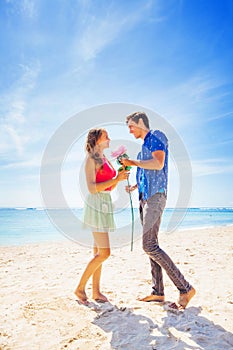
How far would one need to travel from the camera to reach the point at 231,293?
3.60 meters

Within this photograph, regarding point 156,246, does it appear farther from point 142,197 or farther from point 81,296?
point 81,296

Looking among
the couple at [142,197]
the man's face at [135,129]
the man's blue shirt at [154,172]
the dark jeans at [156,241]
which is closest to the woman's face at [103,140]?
the couple at [142,197]

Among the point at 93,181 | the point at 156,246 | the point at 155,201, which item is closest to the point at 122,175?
the point at 93,181

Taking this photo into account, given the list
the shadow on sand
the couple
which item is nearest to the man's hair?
the couple

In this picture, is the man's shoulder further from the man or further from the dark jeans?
the dark jeans

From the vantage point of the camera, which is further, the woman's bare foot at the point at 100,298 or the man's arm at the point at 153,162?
the woman's bare foot at the point at 100,298

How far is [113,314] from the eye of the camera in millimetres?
2938

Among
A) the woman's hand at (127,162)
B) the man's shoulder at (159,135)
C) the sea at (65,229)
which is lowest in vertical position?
the sea at (65,229)

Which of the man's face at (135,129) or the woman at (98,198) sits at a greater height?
the man's face at (135,129)

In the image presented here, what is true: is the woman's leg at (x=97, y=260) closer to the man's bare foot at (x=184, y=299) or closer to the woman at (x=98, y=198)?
the woman at (x=98, y=198)

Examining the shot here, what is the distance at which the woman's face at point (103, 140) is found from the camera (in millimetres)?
3341

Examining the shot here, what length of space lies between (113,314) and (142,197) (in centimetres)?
133

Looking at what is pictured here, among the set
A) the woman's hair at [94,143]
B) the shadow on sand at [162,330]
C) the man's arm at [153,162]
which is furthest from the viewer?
the woman's hair at [94,143]

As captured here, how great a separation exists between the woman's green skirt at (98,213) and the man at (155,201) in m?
0.42
